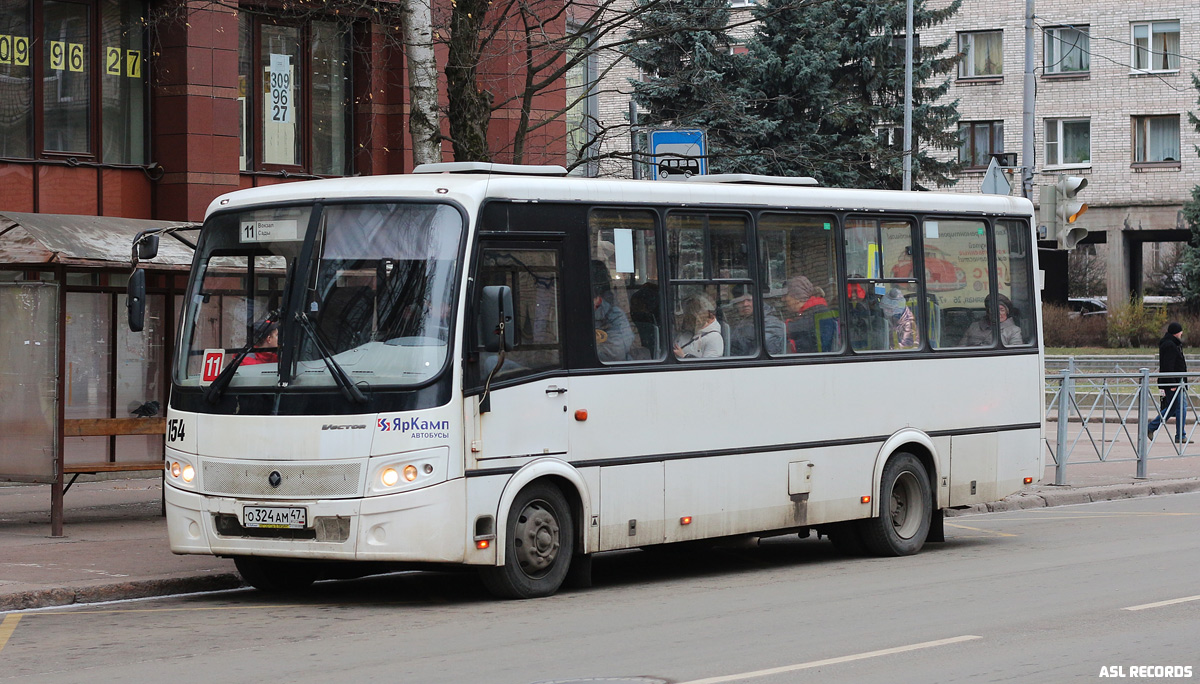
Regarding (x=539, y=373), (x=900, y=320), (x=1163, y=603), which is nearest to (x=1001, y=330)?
(x=900, y=320)

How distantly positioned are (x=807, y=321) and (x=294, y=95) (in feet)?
37.5

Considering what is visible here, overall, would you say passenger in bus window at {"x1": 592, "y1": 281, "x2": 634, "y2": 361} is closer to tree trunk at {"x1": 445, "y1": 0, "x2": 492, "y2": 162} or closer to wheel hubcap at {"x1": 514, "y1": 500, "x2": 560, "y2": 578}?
wheel hubcap at {"x1": 514, "y1": 500, "x2": 560, "y2": 578}

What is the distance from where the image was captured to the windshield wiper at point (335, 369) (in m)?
9.95

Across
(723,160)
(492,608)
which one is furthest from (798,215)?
(723,160)

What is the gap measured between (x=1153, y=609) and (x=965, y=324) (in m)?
4.40

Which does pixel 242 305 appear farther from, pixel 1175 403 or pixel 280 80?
pixel 1175 403

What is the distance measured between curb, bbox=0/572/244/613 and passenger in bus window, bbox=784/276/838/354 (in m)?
4.52

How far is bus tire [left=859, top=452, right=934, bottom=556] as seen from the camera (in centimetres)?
1309

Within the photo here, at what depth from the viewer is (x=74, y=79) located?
63.7 feet

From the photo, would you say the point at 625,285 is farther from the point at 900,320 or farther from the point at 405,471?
the point at 900,320

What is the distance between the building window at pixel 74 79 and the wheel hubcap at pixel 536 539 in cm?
1085

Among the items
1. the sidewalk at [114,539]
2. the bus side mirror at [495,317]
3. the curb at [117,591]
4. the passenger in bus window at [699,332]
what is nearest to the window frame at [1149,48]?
the sidewalk at [114,539]

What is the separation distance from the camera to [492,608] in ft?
33.5

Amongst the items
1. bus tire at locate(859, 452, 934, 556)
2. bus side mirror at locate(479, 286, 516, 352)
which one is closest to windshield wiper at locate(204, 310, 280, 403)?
bus side mirror at locate(479, 286, 516, 352)
